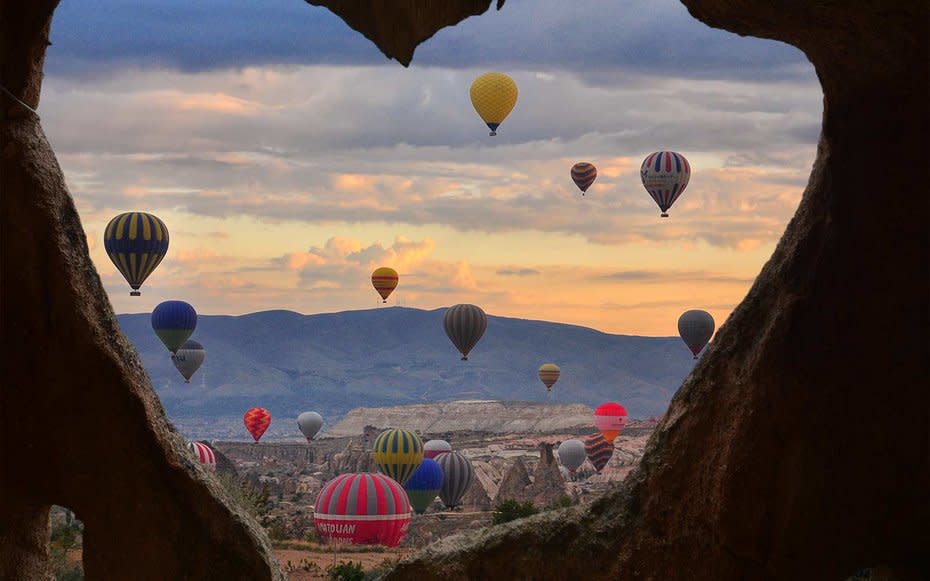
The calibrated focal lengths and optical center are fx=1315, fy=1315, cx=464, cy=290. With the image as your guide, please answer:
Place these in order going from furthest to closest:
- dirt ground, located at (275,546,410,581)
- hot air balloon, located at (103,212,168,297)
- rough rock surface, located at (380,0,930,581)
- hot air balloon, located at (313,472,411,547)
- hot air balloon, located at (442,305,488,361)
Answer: hot air balloon, located at (442,305,488,361)
hot air balloon, located at (103,212,168,297)
hot air balloon, located at (313,472,411,547)
dirt ground, located at (275,546,410,581)
rough rock surface, located at (380,0,930,581)

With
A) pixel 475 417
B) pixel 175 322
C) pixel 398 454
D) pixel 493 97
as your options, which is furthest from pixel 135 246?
→ pixel 475 417

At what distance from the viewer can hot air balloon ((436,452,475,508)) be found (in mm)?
68438

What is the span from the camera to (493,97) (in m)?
64.6

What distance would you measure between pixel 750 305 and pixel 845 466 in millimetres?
1524

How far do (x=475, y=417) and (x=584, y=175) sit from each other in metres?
104

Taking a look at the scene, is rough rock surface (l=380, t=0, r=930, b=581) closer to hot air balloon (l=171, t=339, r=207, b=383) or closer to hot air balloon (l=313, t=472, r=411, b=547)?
hot air balloon (l=313, t=472, r=411, b=547)

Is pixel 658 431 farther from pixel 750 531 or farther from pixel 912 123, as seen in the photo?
pixel 912 123

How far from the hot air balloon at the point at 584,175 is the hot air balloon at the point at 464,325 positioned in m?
9.55

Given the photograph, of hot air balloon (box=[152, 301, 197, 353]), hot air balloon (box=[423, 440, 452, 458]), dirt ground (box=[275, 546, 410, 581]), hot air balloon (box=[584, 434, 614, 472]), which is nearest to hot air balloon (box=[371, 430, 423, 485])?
hot air balloon (box=[423, 440, 452, 458])

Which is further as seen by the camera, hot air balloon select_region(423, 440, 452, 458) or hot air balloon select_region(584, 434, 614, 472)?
hot air balloon select_region(584, 434, 614, 472)

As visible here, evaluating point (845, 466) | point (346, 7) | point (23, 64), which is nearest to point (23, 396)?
point (23, 64)

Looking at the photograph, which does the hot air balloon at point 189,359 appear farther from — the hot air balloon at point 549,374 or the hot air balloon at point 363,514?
the hot air balloon at point 363,514

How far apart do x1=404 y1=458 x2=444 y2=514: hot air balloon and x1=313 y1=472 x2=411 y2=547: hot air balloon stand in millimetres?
19273

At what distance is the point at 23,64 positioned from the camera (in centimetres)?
1070
